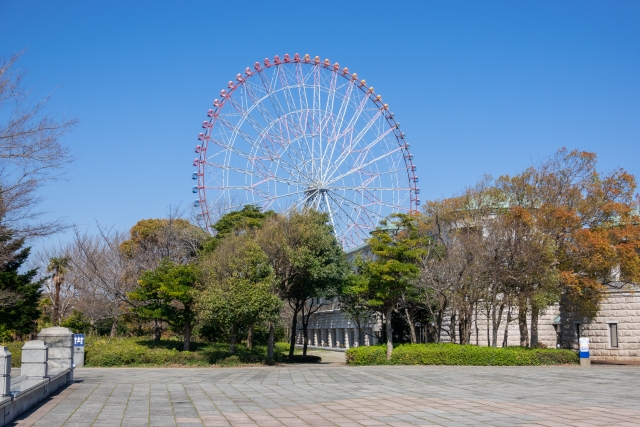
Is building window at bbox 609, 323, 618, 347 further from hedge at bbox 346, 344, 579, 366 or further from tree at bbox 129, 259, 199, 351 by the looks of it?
tree at bbox 129, 259, 199, 351

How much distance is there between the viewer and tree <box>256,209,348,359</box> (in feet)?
98.7

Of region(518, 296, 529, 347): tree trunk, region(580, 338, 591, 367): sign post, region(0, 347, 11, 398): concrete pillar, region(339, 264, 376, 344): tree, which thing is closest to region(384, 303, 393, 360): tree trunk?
region(339, 264, 376, 344): tree

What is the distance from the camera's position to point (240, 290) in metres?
28.2

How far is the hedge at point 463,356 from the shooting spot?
27.8 metres

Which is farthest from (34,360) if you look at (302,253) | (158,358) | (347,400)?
(302,253)

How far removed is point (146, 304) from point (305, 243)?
10220mm

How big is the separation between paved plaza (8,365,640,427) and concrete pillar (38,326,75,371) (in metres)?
0.75

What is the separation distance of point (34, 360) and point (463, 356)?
59.6ft

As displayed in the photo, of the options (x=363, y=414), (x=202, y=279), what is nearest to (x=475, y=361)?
(x=202, y=279)

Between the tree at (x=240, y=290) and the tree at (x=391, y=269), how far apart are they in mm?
4374

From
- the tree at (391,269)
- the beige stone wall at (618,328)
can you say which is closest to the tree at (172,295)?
the tree at (391,269)

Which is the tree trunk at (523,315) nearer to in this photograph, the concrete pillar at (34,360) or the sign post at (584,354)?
the sign post at (584,354)

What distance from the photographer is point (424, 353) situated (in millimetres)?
27875

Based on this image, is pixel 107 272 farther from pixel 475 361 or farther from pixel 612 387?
pixel 612 387
